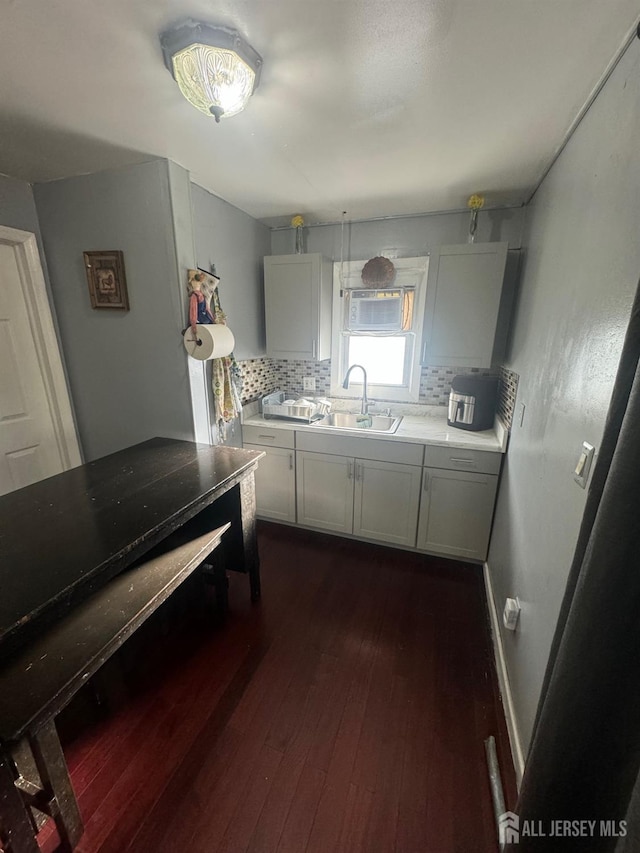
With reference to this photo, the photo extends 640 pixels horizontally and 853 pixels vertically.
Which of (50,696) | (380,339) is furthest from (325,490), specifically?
(50,696)

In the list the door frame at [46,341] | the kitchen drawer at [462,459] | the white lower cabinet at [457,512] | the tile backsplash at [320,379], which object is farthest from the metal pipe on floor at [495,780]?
the door frame at [46,341]

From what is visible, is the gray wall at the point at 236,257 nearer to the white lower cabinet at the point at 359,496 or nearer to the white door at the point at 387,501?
the white lower cabinet at the point at 359,496

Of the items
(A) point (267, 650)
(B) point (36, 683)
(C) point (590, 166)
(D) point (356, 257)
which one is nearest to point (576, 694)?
(B) point (36, 683)

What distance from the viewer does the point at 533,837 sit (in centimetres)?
71

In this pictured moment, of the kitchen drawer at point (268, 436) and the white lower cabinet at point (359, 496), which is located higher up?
the kitchen drawer at point (268, 436)

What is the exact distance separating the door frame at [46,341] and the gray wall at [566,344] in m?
2.72

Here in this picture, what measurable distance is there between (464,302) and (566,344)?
1.12 m

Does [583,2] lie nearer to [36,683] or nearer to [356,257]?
[356,257]

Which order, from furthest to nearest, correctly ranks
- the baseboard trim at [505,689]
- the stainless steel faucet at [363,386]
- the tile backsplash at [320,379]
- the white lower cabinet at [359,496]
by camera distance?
1. the stainless steel faucet at [363,386]
2. the white lower cabinet at [359,496]
3. the tile backsplash at [320,379]
4. the baseboard trim at [505,689]

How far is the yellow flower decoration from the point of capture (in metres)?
2.04

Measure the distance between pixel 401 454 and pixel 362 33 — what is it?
187cm

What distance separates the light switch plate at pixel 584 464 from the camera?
861 millimetres

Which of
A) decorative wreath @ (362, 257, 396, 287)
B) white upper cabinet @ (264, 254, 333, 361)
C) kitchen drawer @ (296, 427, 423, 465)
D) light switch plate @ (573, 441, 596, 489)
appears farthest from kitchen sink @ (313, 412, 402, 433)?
light switch plate @ (573, 441, 596, 489)

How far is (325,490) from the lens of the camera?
96.7 inches
